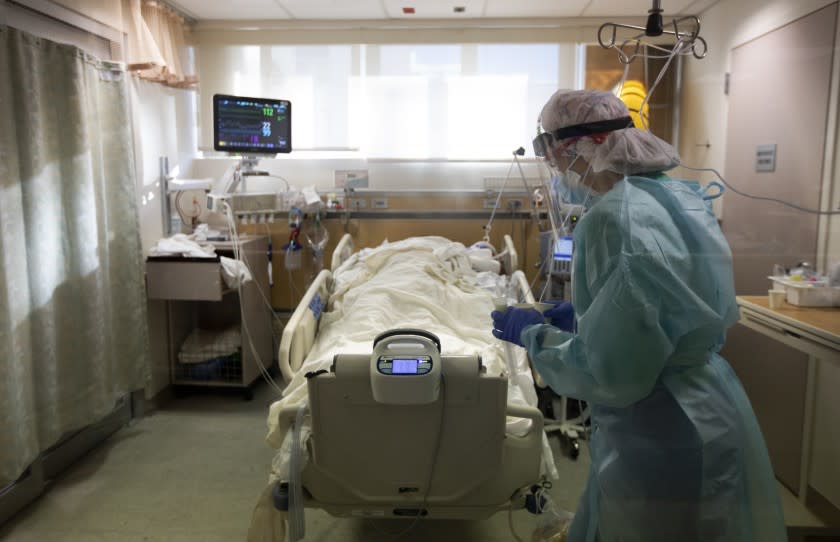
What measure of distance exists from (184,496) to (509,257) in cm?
192

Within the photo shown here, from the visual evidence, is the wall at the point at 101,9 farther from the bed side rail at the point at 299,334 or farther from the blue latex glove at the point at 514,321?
A: the blue latex glove at the point at 514,321

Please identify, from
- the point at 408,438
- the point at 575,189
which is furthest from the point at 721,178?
the point at 408,438

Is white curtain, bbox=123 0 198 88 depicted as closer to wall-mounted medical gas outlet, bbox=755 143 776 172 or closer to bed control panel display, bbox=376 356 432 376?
bed control panel display, bbox=376 356 432 376

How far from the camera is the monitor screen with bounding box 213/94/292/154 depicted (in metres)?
3.03

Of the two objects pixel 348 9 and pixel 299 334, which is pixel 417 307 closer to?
pixel 299 334

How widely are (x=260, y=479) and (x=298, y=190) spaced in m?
1.69

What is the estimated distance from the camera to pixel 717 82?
1556 mm

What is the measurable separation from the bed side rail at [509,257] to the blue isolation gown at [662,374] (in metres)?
1.98

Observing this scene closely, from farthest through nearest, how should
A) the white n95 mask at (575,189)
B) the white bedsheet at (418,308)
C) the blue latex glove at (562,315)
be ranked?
1. the white bedsheet at (418,308)
2. the blue latex glove at (562,315)
3. the white n95 mask at (575,189)

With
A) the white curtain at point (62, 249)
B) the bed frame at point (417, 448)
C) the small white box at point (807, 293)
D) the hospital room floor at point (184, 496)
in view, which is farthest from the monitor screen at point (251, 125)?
the small white box at point (807, 293)

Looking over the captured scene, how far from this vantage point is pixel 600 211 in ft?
3.56

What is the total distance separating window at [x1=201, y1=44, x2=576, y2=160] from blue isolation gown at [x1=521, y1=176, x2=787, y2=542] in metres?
1.51

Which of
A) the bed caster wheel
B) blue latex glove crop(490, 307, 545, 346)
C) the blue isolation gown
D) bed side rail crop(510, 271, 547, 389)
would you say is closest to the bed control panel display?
blue latex glove crop(490, 307, 545, 346)

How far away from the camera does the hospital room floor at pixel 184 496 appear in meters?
2.10
